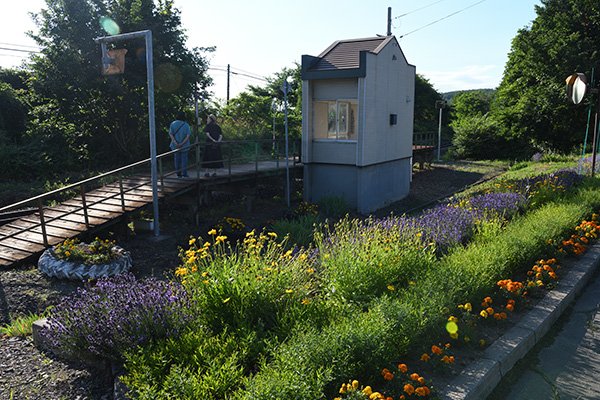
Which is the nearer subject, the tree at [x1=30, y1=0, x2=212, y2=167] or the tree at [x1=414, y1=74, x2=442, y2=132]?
the tree at [x1=30, y1=0, x2=212, y2=167]

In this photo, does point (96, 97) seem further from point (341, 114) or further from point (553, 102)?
point (553, 102)

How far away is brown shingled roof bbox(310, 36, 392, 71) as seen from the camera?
556 inches

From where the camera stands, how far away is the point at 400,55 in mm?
15852

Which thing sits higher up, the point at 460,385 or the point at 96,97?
the point at 96,97

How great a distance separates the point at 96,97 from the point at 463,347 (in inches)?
625

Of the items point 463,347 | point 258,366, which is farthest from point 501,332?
point 258,366

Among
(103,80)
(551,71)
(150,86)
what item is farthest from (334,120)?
(551,71)

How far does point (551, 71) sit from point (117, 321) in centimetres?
3049

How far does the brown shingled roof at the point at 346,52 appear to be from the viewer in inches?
556

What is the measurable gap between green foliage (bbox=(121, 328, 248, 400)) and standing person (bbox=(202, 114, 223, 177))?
333 inches

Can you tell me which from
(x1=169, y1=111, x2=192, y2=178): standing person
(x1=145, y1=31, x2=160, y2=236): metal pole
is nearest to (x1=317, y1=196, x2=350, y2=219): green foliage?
(x1=169, y1=111, x2=192, y2=178): standing person

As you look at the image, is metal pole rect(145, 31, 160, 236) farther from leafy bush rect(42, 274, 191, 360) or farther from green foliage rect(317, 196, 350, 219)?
leafy bush rect(42, 274, 191, 360)

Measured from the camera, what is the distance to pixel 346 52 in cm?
1471

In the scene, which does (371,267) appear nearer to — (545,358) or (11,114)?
(545,358)
